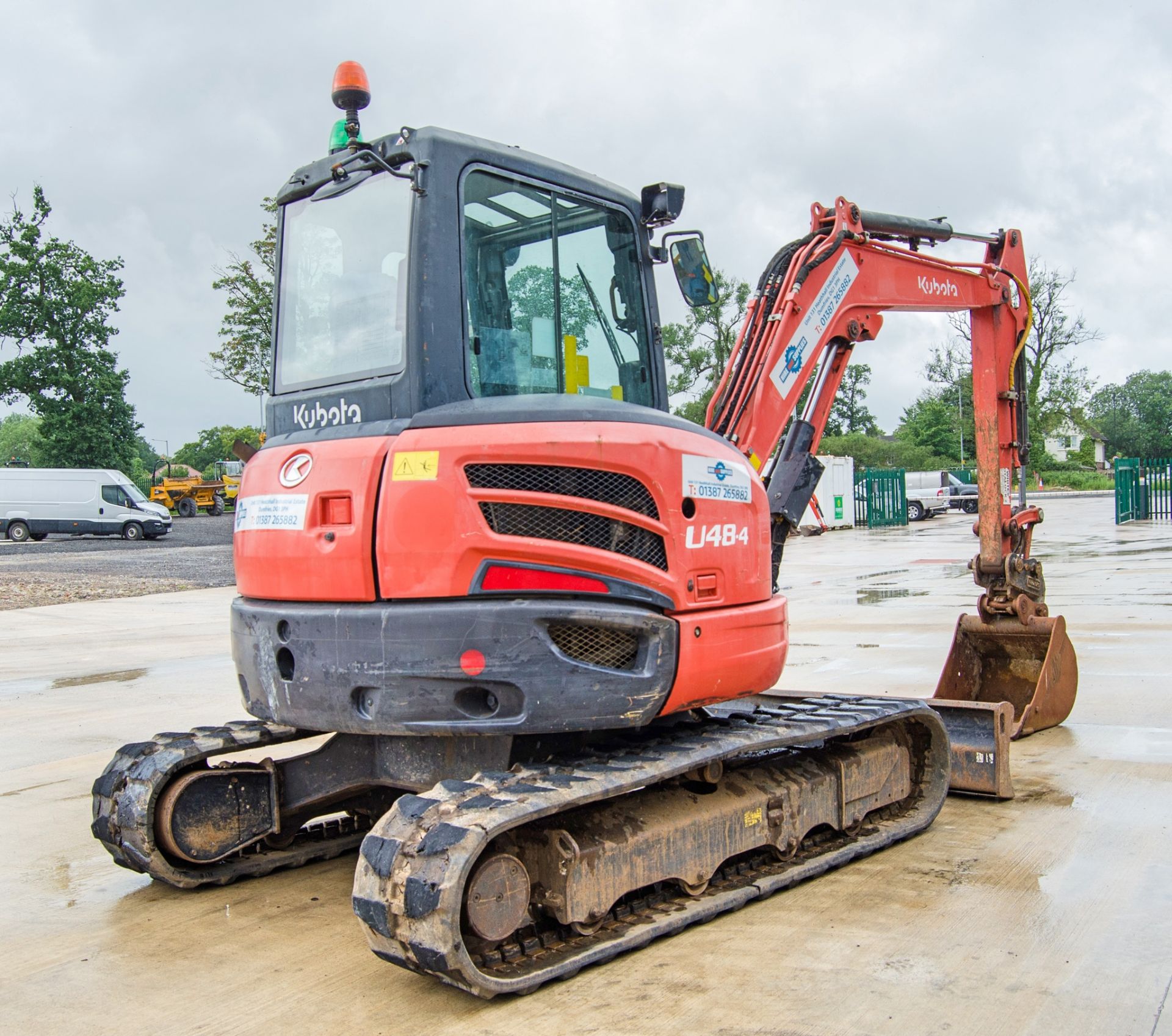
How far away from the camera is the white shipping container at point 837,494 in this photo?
35694mm

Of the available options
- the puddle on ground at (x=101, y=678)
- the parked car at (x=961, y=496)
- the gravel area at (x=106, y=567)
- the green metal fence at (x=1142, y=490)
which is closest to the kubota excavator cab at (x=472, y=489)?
the puddle on ground at (x=101, y=678)

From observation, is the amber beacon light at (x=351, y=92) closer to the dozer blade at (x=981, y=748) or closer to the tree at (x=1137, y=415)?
the dozer blade at (x=981, y=748)

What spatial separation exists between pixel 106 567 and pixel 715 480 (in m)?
23.9

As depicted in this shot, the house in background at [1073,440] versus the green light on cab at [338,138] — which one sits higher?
the house in background at [1073,440]

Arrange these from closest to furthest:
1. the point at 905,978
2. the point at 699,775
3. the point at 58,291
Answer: the point at 905,978 < the point at 699,775 < the point at 58,291

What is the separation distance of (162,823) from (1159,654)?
864 cm

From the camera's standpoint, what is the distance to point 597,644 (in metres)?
4.27

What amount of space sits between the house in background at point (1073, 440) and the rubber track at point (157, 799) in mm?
76131

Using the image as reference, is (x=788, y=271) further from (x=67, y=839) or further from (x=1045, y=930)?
(x=67, y=839)

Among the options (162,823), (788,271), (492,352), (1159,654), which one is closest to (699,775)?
(492,352)

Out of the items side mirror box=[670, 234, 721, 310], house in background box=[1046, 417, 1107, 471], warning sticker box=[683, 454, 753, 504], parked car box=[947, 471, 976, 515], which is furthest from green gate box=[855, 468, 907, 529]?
house in background box=[1046, 417, 1107, 471]

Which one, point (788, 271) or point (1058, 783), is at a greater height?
point (788, 271)

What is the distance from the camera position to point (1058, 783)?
6.33 metres

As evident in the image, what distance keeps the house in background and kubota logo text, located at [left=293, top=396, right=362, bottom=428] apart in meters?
76.4
